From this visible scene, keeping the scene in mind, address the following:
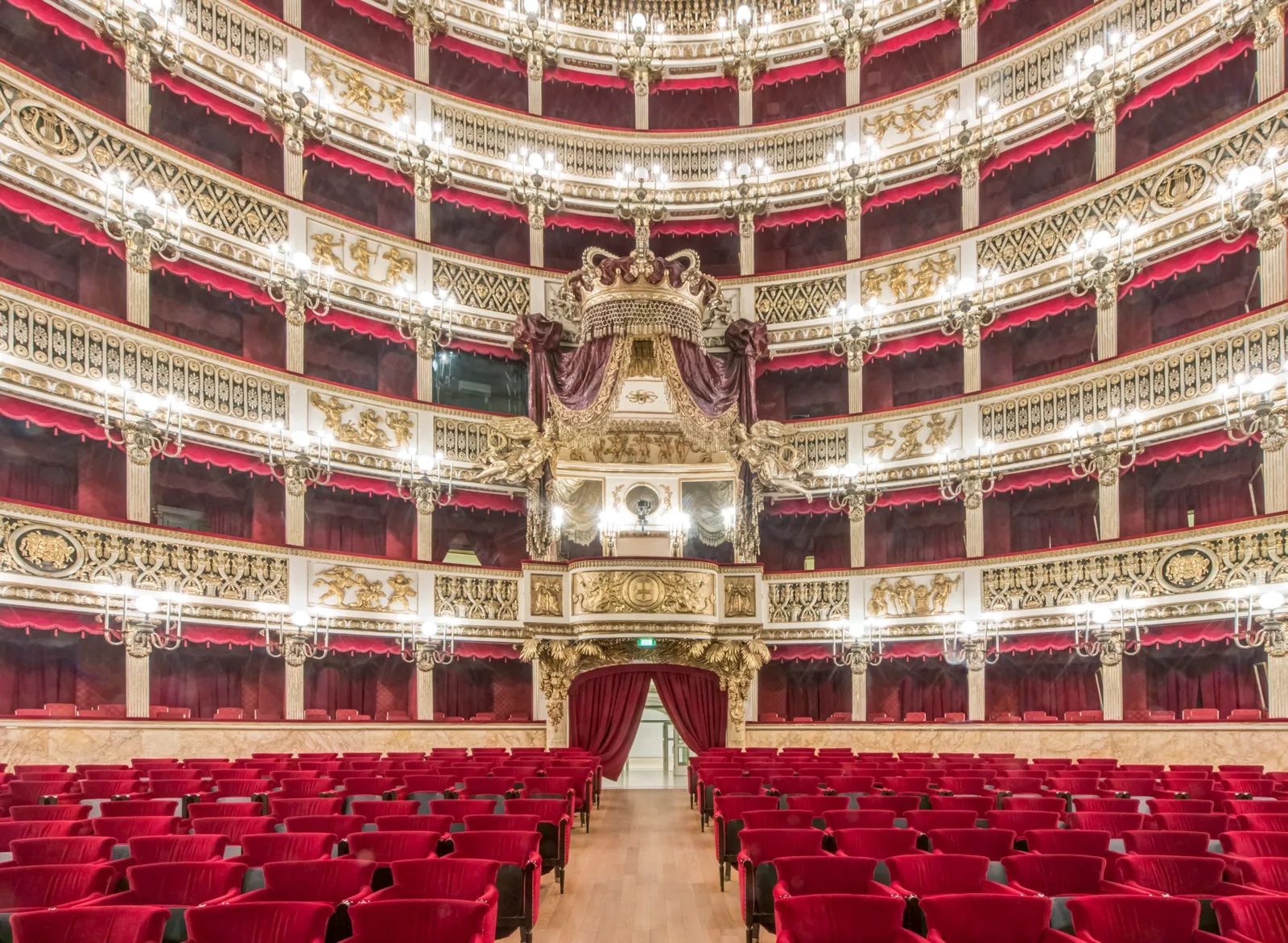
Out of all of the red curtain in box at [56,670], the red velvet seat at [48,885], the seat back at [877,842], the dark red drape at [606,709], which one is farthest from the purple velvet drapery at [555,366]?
the red velvet seat at [48,885]

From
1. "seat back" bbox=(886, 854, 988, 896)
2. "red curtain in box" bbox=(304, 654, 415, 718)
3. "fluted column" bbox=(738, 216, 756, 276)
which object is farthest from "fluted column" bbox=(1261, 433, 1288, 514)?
"red curtain in box" bbox=(304, 654, 415, 718)

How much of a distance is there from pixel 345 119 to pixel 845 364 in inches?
510

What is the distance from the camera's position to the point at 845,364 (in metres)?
25.2

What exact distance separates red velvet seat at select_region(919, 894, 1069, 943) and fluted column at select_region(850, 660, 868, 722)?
19094mm

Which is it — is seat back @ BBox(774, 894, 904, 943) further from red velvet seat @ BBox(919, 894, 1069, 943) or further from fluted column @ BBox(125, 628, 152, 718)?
fluted column @ BBox(125, 628, 152, 718)

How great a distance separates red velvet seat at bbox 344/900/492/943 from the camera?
3779 mm

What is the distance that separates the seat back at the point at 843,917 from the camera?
12.8 feet

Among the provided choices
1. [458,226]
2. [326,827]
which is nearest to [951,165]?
[458,226]

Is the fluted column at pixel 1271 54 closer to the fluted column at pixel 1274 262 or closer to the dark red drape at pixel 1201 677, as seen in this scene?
the fluted column at pixel 1274 262

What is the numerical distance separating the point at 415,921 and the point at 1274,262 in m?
18.9

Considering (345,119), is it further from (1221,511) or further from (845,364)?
(1221,511)

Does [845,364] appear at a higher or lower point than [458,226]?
lower

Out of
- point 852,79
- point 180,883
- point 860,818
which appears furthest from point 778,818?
point 852,79

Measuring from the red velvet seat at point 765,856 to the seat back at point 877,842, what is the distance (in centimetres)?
16
